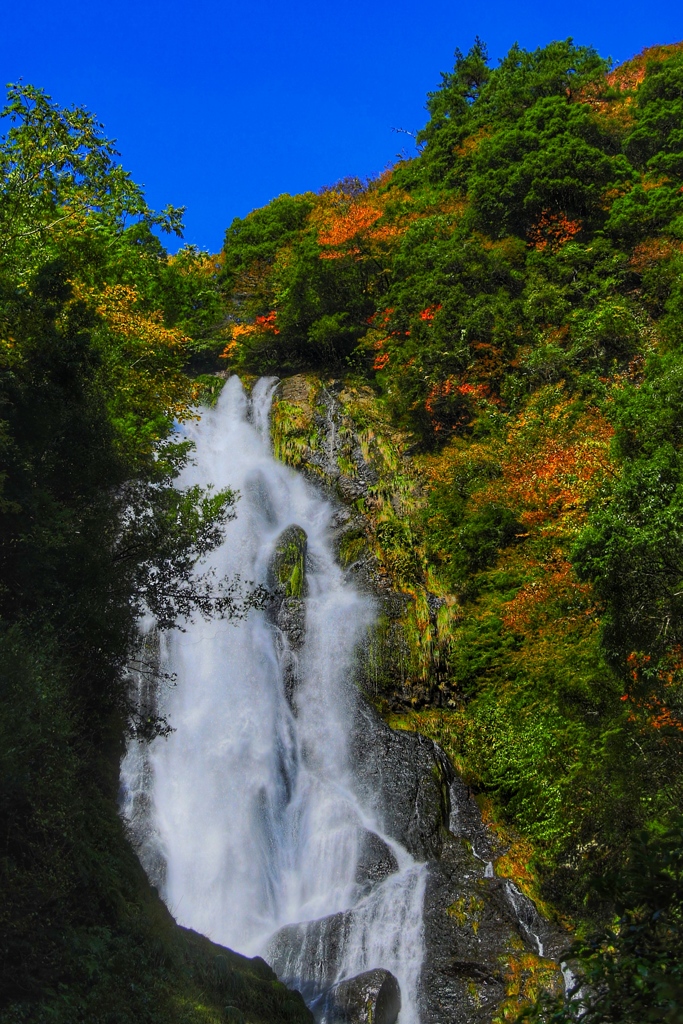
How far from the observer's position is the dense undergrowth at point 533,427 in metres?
10.5

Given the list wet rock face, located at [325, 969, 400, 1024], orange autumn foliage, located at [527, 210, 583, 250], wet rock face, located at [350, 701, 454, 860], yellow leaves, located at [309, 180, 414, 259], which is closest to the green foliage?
wet rock face, located at [325, 969, 400, 1024]

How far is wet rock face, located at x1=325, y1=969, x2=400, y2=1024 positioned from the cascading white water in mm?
370

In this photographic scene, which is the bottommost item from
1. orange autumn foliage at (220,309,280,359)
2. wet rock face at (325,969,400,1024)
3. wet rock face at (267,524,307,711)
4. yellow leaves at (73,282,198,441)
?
wet rock face at (325,969,400,1024)

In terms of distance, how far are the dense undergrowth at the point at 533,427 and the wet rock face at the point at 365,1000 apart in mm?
3038

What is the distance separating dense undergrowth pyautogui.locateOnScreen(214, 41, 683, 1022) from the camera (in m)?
10.5

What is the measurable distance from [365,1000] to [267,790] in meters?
5.01

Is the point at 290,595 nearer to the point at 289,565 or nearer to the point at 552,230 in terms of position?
the point at 289,565

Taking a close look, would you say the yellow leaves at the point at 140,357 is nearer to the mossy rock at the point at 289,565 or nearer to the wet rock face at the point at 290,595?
the mossy rock at the point at 289,565

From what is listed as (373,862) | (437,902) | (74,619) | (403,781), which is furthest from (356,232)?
(437,902)

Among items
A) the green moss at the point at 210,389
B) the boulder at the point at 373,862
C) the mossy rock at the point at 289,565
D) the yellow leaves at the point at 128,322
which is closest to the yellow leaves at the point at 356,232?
the green moss at the point at 210,389

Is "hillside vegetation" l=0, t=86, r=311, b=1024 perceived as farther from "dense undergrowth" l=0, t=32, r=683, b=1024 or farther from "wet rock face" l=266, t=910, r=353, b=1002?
"wet rock face" l=266, t=910, r=353, b=1002

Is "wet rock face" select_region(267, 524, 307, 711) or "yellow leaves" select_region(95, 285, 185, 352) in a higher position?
"yellow leaves" select_region(95, 285, 185, 352)

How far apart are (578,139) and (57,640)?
78.7 feet

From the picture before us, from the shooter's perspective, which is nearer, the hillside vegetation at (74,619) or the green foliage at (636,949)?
the green foliage at (636,949)
